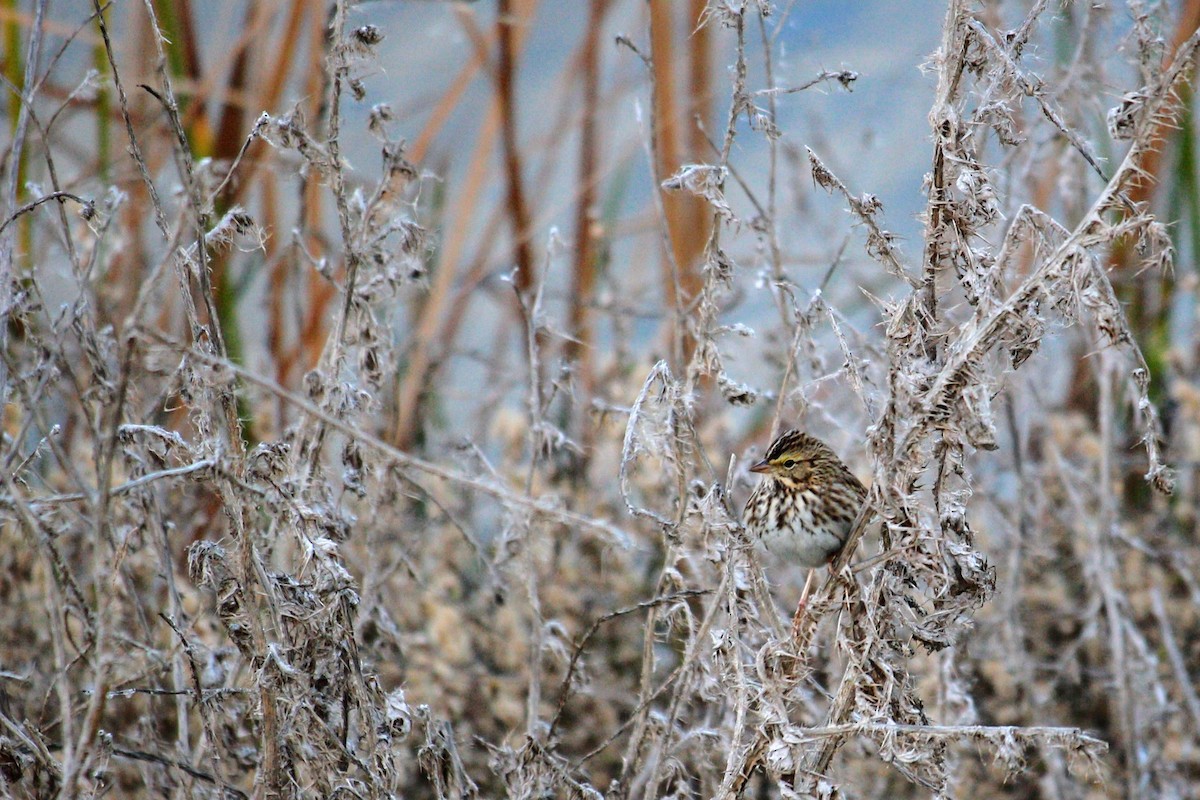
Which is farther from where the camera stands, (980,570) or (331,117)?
(331,117)

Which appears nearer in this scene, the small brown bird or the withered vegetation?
the withered vegetation

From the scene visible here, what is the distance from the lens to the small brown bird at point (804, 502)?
2.38m

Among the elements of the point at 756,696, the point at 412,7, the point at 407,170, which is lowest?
the point at 756,696

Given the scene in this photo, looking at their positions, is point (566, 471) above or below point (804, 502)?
below

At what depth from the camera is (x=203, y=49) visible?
17.1ft

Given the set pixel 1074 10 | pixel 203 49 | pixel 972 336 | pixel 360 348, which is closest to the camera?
pixel 972 336

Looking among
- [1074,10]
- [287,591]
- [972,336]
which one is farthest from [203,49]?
[972,336]

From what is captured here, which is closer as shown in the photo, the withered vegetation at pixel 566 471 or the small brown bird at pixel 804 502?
the withered vegetation at pixel 566 471

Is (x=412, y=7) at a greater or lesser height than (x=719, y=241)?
greater

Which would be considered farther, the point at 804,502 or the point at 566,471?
the point at 566,471

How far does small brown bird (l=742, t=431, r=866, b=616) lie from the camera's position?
2.38 metres

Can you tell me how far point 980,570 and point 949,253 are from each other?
393mm

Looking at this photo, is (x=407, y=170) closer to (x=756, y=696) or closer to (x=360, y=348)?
(x=360, y=348)

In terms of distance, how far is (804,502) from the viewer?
244 cm
